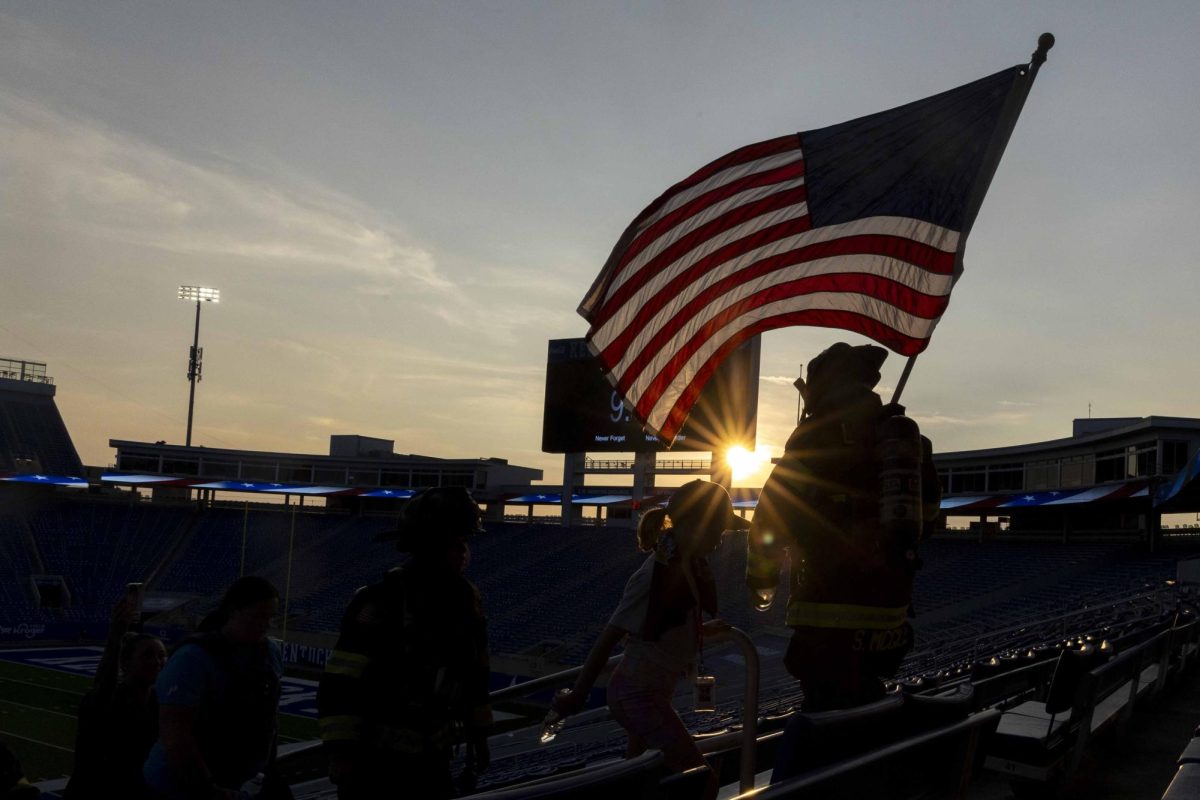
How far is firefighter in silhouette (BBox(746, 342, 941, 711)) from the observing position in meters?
3.53

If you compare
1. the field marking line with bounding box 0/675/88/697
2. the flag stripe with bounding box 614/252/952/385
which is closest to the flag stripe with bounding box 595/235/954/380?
the flag stripe with bounding box 614/252/952/385

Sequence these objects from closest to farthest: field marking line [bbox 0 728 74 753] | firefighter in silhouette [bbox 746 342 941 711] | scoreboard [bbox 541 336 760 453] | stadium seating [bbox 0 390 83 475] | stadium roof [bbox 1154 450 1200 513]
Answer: firefighter in silhouette [bbox 746 342 941 711] → stadium roof [bbox 1154 450 1200 513] → field marking line [bbox 0 728 74 753] → scoreboard [bbox 541 336 760 453] → stadium seating [bbox 0 390 83 475]

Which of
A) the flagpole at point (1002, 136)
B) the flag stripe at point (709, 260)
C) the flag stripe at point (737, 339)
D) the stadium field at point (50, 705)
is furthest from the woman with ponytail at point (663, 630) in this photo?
the stadium field at point (50, 705)

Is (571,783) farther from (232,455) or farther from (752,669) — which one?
(232,455)

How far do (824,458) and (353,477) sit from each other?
54.7 metres

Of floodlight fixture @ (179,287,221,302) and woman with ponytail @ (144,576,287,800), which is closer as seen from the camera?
woman with ponytail @ (144,576,287,800)

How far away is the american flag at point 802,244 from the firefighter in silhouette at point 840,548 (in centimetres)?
236

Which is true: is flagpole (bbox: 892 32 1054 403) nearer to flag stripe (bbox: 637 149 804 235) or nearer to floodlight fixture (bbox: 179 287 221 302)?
flag stripe (bbox: 637 149 804 235)

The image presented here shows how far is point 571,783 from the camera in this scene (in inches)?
72.4

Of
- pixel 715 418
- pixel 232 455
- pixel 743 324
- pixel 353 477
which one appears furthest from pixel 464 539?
pixel 232 455

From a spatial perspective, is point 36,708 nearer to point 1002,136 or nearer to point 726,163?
point 726,163

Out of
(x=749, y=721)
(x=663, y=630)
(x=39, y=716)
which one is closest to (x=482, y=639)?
(x=663, y=630)

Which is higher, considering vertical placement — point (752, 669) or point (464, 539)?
point (464, 539)

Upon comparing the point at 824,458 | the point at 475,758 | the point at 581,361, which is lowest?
the point at 475,758
